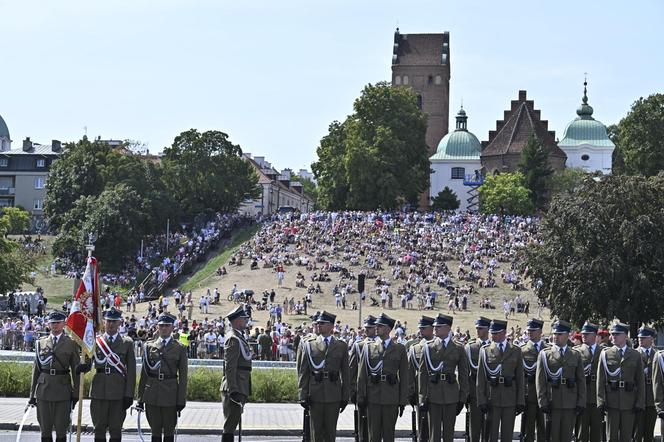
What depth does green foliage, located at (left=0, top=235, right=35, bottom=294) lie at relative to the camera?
64000mm

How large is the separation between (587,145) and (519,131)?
7.25 metres

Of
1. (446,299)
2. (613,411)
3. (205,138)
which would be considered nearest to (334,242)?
(446,299)

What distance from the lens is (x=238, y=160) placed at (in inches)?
4035

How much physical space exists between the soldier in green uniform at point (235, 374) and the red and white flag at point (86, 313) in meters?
1.96

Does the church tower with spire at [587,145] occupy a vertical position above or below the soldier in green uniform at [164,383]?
above

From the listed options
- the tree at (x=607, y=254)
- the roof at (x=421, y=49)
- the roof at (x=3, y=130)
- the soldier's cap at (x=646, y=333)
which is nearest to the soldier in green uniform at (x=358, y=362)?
the soldier's cap at (x=646, y=333)

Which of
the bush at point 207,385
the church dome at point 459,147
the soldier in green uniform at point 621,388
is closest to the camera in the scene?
the soldier in green uniform at point 621,388

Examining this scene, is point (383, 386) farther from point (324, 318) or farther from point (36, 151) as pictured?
point (36, 151)

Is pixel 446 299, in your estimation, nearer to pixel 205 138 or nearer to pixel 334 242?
pixel 334 242

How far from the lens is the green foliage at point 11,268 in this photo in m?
64.0

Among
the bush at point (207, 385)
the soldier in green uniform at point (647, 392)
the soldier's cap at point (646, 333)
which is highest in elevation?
the soldier's cap at point (646, 333)

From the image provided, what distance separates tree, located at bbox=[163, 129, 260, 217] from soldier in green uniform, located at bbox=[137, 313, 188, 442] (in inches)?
3191

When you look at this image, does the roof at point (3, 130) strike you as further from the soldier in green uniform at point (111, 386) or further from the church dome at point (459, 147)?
the soldier in green uniform at point (111, 386)

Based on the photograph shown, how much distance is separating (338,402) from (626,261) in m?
33.4
